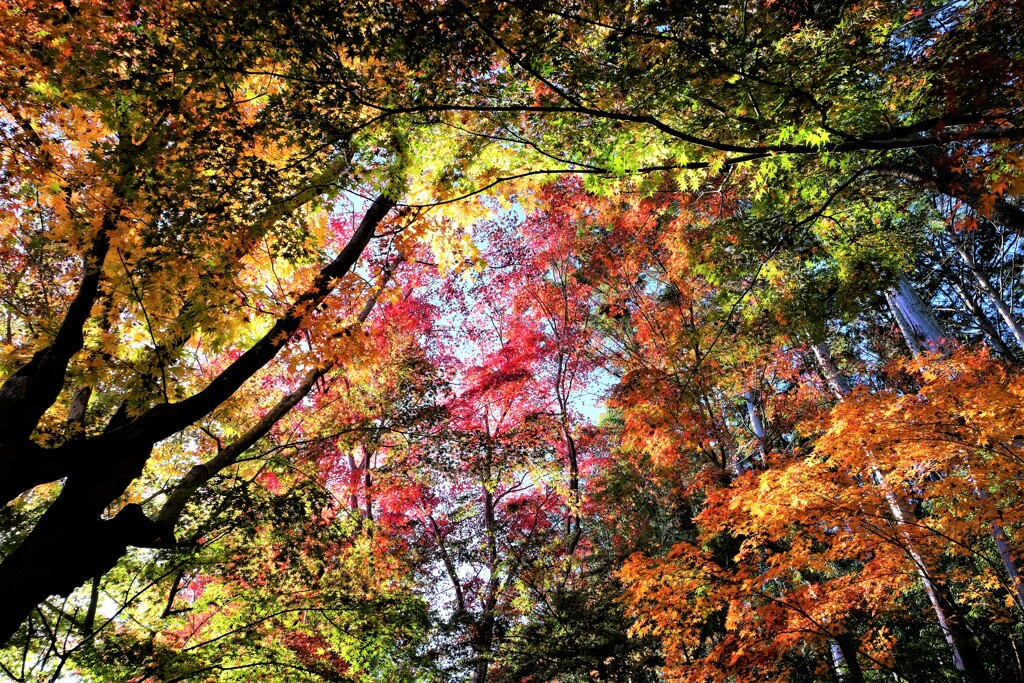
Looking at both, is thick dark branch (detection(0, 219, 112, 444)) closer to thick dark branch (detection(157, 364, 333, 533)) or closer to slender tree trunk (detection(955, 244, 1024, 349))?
thick dark branch (detection(157, 364, 333, 533))

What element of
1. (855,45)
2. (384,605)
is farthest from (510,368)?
(855,45)

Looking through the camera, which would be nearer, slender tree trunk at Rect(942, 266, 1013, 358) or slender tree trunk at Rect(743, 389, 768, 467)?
slender tree trunk at Rect(743, 389, 768, 467)

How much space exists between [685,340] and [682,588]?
160 inches

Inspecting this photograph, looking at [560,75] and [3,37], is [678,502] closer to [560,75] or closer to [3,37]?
[560,75]

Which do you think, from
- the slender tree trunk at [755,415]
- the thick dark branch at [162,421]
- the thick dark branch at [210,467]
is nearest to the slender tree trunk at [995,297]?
the slender tree trunk at [755,415]

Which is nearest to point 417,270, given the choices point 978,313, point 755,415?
point 755,415

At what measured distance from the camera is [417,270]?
10.4 meters

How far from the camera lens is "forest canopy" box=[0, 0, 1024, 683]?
3111mm

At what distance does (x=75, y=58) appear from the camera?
9.88 ft

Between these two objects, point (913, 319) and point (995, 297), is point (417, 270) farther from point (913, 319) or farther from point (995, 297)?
point (995, 297)

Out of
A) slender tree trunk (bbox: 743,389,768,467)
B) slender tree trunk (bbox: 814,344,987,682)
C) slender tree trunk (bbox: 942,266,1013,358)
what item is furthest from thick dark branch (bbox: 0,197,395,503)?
slender tree trunk (bbox: 942,266,1013,358)

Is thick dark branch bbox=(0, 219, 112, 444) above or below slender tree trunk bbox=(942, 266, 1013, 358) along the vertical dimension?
below

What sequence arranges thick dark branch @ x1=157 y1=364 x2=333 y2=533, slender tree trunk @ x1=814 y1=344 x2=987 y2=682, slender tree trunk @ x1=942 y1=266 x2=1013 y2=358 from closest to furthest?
1. thick dark branch @ x1=157 y1=364 x2=333 y2=533
2. slender tree trunk @ x1=814 y1=344 x2=987 y2=682
3. slender tree trunk @ x1=942 y1=266 x2=1013 y2=358

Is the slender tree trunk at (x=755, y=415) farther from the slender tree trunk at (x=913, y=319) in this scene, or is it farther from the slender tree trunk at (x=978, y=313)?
the slender tree trunk at (x=978, y=313)
